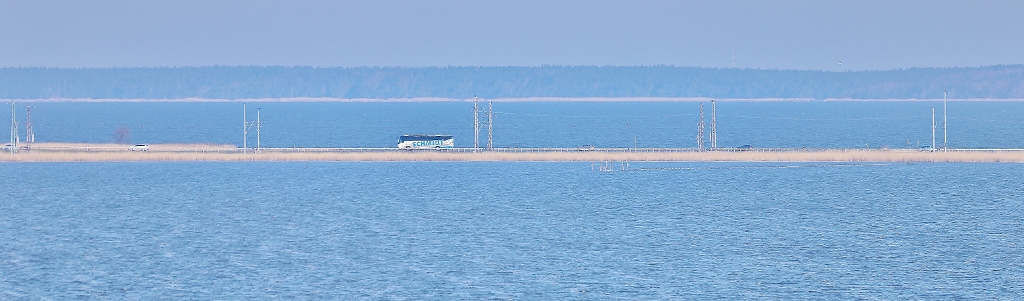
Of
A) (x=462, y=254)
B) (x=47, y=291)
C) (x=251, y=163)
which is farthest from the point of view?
(x=251, y=163)

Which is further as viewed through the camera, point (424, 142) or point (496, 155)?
point (424, 142)

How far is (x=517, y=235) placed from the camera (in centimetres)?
7369

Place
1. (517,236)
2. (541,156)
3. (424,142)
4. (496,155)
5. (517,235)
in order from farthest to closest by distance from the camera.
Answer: (424,142), (496,155), (541,156), (517,235), (517,236)

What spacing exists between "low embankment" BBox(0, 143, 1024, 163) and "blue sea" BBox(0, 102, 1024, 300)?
1.76 meters

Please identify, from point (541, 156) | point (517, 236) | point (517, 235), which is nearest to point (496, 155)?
point (541, 156)

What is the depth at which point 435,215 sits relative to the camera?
8638cm

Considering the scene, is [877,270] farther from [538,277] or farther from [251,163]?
[251,163]

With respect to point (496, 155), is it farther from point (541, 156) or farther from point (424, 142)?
point (424, 142)

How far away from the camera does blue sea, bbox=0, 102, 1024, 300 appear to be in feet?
179

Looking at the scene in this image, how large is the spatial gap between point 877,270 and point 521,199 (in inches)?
1667

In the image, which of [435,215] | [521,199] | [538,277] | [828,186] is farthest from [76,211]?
[828,186]

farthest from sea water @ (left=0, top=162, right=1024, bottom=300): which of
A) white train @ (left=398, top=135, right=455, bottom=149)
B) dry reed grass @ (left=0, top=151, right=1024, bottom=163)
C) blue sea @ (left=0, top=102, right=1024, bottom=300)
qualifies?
white train @ (left=398, top=135, right=455, bottom=149)

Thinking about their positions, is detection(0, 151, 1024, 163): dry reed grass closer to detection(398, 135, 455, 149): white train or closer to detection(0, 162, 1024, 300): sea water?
detection(0, 162, 1024, 300): sea water

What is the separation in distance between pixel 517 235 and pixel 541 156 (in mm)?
51356
